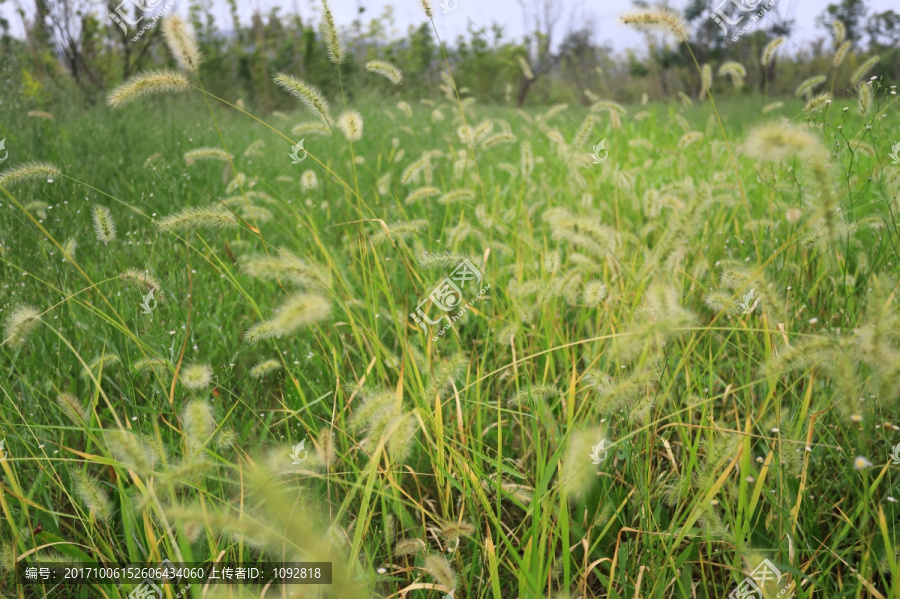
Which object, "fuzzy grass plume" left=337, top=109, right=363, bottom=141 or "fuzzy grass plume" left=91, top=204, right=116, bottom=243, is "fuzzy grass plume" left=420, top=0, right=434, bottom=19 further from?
"fuzzy grass plume" left=91, top=204, right=116, bottom=243

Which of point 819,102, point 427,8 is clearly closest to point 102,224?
point 427,8

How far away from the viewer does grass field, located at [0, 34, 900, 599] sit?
1.24m

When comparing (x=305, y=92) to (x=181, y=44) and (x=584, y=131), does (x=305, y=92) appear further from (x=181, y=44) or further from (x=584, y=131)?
(x=584, y=131)

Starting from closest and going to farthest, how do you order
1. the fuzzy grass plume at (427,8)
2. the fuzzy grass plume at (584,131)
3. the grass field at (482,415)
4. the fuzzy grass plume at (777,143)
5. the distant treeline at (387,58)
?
the fuzzy grass plume at (777,143), the grass field at (482,415), the fuzzy grass plume at (427,8), the fuzzy grass plume at (584,131), the distant treeline at (387,58)

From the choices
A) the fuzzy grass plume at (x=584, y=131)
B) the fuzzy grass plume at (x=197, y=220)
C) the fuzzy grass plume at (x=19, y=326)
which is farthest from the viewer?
the fuzzy grass plume at (x=584, y=131)

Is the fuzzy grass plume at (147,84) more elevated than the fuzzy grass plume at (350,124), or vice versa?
the fuzzy grass plume at (147,84)

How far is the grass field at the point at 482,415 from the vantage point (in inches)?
48.8

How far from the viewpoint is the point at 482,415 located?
187 centimetres

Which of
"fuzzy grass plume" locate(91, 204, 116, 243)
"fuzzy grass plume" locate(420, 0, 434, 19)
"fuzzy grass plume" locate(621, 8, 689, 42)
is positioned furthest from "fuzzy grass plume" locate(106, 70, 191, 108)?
"fuzzy grass plume" locate(621, 8, 689, 42)

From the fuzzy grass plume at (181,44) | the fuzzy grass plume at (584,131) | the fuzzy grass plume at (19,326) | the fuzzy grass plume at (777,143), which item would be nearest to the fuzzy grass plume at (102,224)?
the fuzzy grass plume at (19,326)

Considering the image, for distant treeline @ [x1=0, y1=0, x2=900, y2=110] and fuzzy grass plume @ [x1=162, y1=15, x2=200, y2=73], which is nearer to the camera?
fuzzy grass plume @ [x1=162, y1=15, x2=200, y2=73]

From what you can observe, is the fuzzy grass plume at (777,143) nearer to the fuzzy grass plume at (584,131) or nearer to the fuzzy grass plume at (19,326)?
the fuzzy grass plume at (584,131)

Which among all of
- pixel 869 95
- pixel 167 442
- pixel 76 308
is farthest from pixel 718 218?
pixel 76 308

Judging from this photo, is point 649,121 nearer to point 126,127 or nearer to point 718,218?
point 718,218
